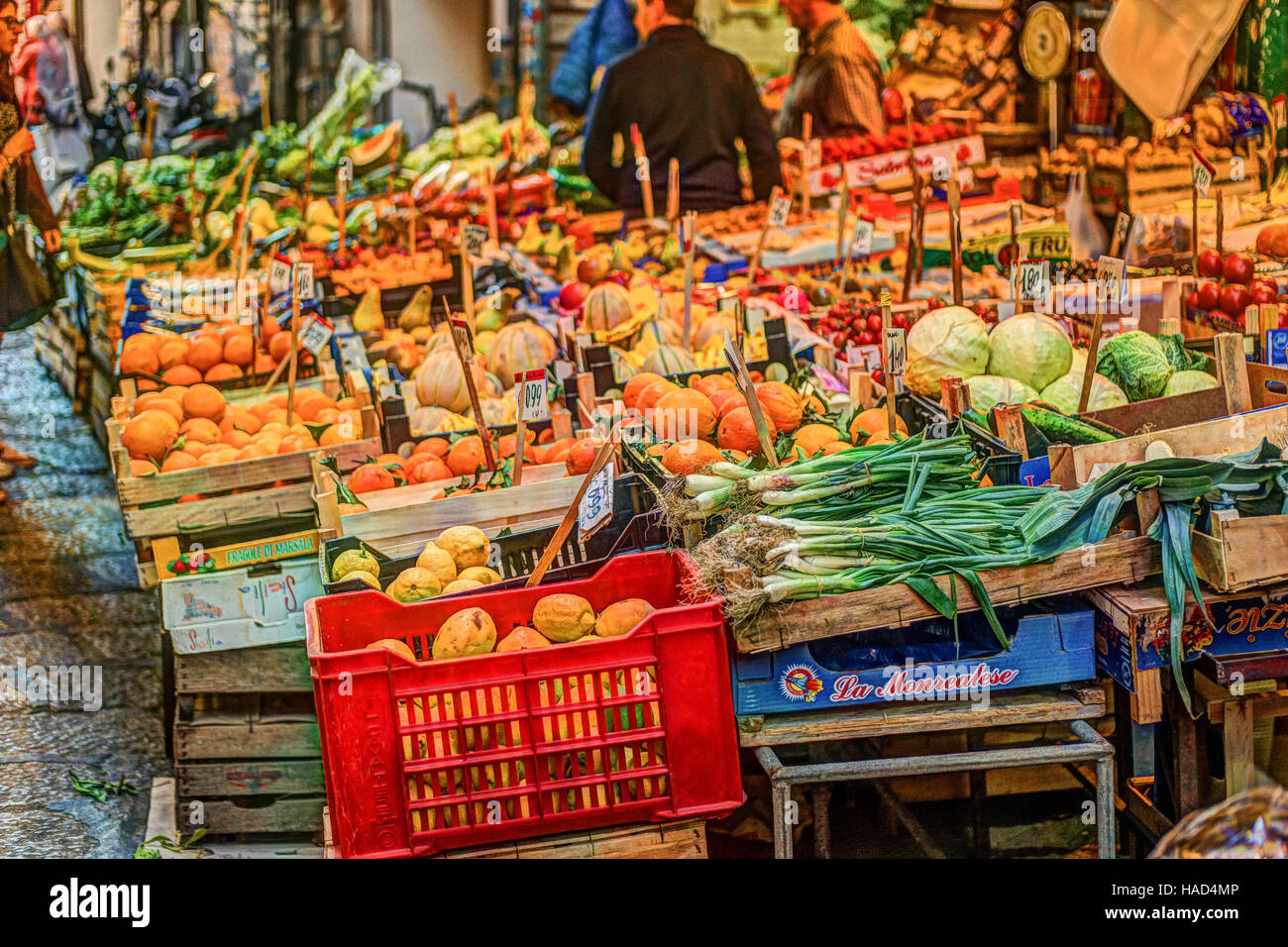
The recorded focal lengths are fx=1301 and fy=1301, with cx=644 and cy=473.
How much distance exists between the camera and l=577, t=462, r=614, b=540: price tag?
10.6 feet

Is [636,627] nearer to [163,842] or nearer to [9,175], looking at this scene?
[163,842]

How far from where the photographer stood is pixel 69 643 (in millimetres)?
5418

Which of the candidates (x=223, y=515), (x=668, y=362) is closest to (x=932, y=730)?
(x=668, y=362)

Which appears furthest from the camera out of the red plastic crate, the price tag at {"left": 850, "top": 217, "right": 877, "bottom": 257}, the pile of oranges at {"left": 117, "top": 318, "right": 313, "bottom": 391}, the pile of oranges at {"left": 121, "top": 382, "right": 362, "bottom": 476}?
the price tag at {"left": 850, "top": 217, "right": 877, "bottom": 257}

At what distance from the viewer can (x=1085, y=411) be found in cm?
394

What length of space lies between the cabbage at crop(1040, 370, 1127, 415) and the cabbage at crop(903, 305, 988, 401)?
259 mm

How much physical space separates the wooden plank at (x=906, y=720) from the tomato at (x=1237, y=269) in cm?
296

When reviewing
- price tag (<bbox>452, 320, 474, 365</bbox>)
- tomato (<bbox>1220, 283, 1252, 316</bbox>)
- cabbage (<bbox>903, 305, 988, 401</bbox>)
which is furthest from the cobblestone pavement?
tomato (<bbox>1220, 283, 1252, 316</bbox>)

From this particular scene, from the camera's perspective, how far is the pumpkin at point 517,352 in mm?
5219

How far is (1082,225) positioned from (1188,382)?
3.58 meters

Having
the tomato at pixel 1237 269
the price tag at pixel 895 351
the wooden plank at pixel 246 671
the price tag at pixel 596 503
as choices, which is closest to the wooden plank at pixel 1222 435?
the price tag at pixel 895 351

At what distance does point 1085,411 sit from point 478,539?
6.14 feet

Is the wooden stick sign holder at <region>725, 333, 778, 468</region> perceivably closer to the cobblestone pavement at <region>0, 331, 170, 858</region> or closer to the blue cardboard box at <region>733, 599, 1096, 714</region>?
the blue cardboard box at <region>733, 599, 1096, 714</region>
